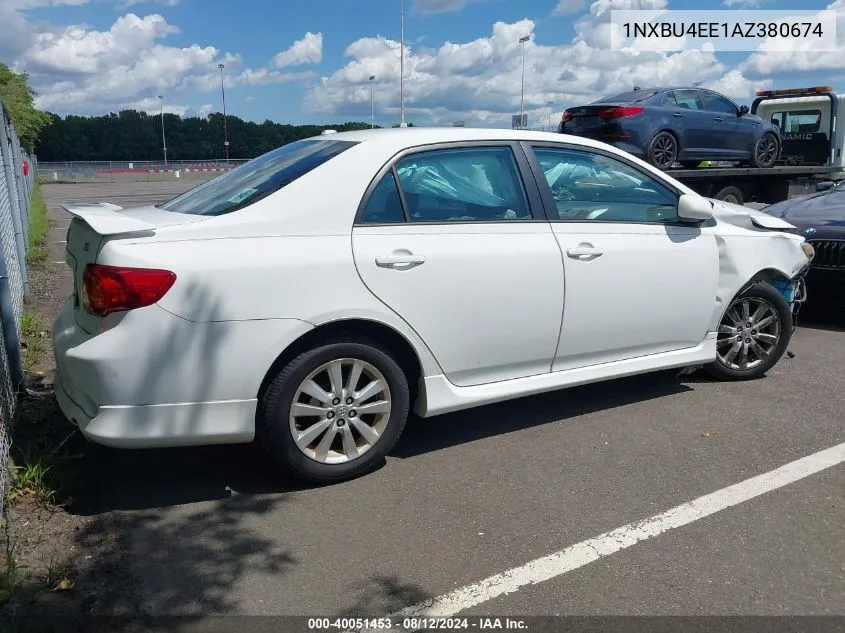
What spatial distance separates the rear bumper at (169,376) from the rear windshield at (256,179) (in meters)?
0.65

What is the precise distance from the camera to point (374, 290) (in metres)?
3.62

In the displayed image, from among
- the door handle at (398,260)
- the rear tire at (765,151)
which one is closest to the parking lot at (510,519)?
the door handle at (398,260)

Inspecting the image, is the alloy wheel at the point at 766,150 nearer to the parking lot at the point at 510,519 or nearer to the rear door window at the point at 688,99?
the rear door window at the point at 688,99

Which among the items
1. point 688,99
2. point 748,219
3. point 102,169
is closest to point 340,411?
point 748,219

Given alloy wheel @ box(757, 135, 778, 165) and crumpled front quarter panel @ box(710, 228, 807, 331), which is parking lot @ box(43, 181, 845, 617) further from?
alloy wheel @ box(757, 135, 778, 165)

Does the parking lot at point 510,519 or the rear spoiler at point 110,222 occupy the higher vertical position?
the rear spoiler at point 110,222

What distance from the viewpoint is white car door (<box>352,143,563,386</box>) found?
3.71m

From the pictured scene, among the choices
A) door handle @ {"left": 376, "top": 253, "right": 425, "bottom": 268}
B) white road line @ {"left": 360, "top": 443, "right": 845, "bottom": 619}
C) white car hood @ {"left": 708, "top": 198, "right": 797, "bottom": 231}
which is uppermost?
white car hood @ {"left": 708, "top": 198, "right": 797, "bottom": 231}

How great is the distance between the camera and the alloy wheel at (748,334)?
518 centimetres

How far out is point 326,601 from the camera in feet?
9.21

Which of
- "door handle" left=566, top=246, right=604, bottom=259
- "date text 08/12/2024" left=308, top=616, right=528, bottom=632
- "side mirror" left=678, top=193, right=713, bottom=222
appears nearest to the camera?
"date text 08/12/2024" left=308, top=616, right=528, bottom=632

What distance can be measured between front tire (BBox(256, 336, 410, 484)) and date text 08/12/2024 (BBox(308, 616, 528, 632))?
3.31 ft

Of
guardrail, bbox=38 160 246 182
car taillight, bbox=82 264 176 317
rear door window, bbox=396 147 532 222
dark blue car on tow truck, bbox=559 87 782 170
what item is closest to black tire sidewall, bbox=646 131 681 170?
dark blue car on tow truck, bbox=559 87 782 170

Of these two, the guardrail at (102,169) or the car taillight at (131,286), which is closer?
the car taillight at (131,286)
